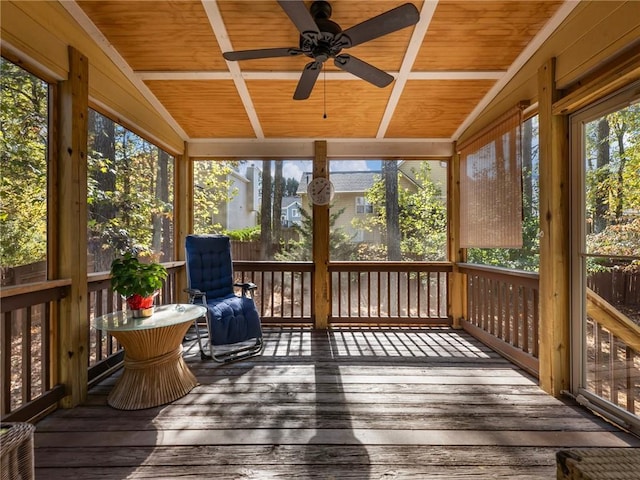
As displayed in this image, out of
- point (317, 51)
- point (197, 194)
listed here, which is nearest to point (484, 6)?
point (317, 51)

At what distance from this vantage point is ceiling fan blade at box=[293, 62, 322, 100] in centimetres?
198

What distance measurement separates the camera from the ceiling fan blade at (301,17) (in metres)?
1.46

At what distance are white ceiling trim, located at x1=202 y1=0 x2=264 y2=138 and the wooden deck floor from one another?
2.63 m

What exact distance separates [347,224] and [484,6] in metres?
2.40

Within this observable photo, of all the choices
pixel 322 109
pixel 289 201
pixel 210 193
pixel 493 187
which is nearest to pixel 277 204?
pixel 289 201

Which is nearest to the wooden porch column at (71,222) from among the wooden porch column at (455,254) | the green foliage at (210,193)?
the green foliage at (210,193)

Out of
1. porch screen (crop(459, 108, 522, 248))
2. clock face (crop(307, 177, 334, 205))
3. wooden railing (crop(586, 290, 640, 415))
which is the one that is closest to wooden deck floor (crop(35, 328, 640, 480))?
wooden railing (crop(586, 290, 640, 415))

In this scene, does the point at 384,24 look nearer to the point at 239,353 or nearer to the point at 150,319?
the point at 150,319

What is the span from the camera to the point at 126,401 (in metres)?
1.98

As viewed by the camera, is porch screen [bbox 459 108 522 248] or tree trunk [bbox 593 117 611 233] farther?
porch screen [bbox 459 108 522 248]

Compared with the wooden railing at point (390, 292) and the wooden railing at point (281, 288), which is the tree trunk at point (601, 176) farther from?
the wooden railing at point (281, 288)

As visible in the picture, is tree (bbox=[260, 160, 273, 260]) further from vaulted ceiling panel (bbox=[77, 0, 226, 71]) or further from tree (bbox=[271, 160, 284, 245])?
vaulted ceiling panel (bbox=[77, 0, 226, 71])

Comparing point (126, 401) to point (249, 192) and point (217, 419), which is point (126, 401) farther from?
point (249, 192)

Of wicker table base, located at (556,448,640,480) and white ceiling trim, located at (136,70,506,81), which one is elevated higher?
white ceiling trim, located at (136,70,506,81)
